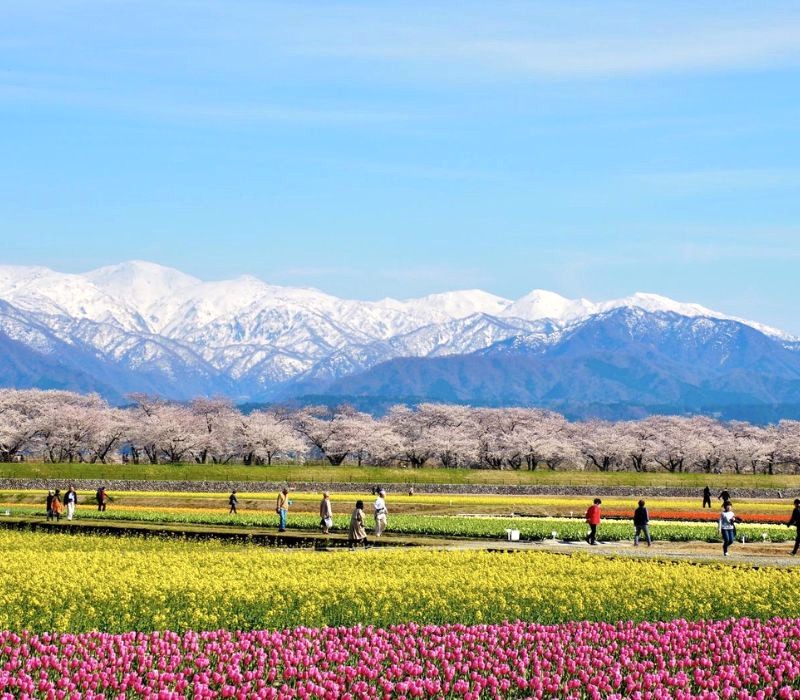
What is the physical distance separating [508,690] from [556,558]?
1382cm

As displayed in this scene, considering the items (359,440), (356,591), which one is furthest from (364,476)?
(356,591)

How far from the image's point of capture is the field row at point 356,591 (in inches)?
794

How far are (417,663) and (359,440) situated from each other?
392ft

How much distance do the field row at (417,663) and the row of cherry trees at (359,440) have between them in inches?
4142

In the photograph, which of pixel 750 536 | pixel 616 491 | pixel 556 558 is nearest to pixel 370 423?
pixel 616 491

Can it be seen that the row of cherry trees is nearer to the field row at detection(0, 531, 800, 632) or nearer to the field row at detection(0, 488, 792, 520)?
the field row at detection(0, 488, 792, 520)

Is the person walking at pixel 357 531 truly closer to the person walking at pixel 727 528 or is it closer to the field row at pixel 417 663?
the person walking at pixel 727 528

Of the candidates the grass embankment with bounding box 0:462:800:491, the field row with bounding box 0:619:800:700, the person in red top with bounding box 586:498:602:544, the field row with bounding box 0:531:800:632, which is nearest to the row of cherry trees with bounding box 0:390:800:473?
the grass embankment with bounding box 0:462:800:491

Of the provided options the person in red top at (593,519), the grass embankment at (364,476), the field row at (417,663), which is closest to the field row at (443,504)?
the grass embankment at (364,476)

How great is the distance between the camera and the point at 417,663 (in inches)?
671

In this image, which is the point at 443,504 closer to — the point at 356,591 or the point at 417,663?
the point at 356,591

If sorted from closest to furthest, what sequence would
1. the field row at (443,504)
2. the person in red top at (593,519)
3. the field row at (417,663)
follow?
the field row at (417,663), the person in red top at (593,519), the field row at (443,504)

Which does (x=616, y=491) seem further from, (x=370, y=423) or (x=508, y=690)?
(x=508, y=690)

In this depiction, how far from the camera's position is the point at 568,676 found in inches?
678
